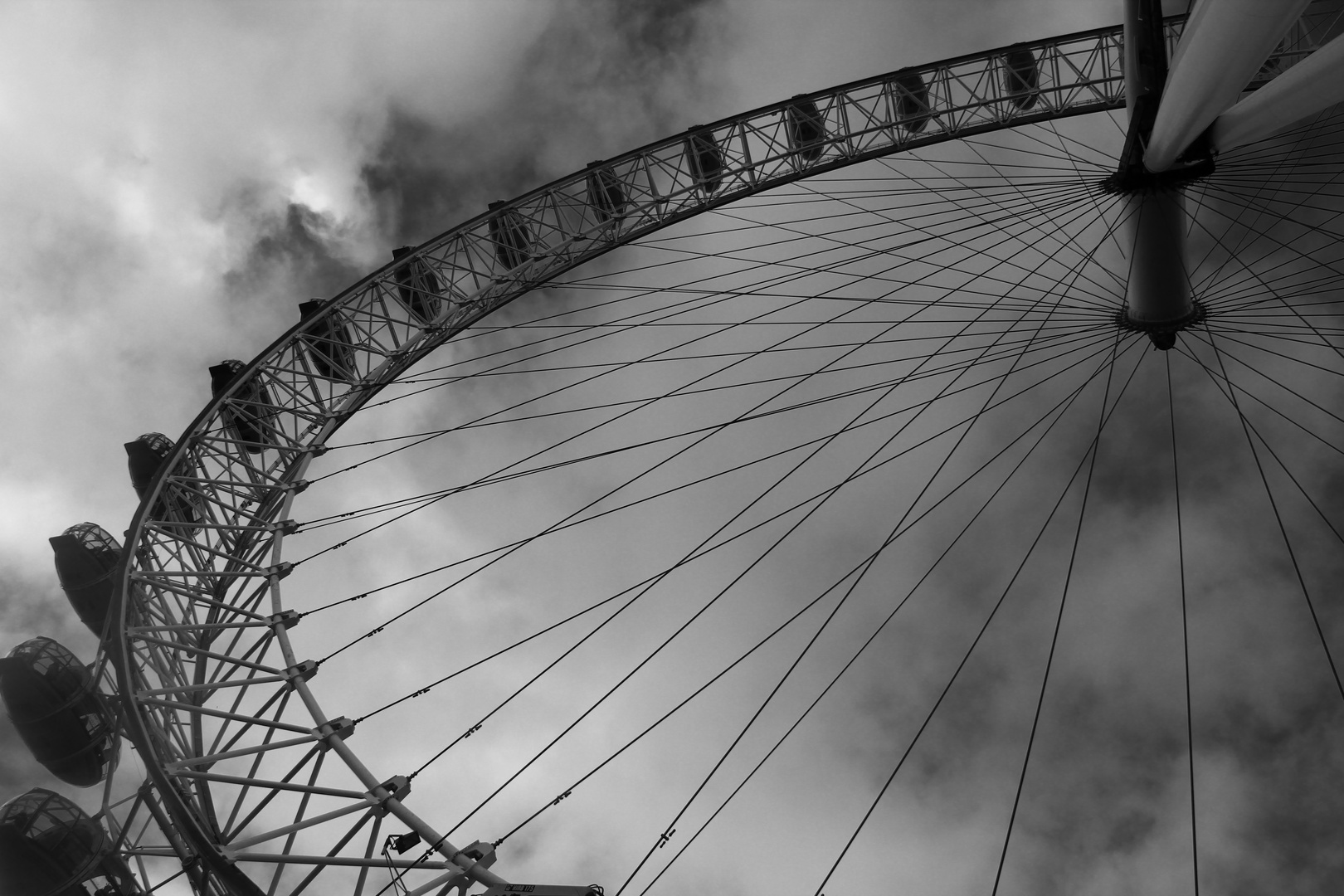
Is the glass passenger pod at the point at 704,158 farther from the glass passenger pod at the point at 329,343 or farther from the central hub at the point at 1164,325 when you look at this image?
the central hub at the point at 1164,325

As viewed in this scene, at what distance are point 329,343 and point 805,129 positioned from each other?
13.7m

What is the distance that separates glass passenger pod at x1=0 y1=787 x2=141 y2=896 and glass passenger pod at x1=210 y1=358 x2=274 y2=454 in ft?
27.9

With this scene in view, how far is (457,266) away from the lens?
2364 cm

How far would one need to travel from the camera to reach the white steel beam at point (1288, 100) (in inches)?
393

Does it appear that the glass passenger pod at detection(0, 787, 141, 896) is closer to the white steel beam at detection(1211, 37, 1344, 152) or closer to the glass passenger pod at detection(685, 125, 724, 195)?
the white steel beam at detection(1211, 37, 1344, 152)

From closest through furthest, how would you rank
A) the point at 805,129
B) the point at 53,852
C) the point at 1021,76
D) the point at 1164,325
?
the point at 53,852, the point at 1164,325, the point at 1021,76, the point at 805,129

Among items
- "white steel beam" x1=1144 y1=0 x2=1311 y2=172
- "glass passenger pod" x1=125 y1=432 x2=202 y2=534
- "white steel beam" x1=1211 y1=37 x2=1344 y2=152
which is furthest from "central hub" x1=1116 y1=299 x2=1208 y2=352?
"glass passenger pod" x1=125 y1=432 x2=202 y2=534

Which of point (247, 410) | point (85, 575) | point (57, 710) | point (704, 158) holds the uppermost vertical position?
point (704, 158)

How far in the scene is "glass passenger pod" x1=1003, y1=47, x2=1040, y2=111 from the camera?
24109 millimetres

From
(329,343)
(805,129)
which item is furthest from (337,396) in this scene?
(805,129)

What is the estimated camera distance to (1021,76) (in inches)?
957

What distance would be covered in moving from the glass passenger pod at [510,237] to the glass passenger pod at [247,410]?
695cm

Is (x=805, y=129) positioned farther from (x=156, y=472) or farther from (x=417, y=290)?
(x=156, y=472)

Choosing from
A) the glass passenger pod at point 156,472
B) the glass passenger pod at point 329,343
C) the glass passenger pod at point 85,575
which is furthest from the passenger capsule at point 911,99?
the glass passenger pod at point 85,575
